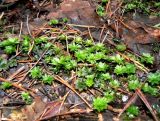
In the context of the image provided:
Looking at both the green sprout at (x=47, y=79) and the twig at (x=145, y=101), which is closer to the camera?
the twig at (x=145, y=101)

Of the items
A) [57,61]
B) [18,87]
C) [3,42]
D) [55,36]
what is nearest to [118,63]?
[57,61]

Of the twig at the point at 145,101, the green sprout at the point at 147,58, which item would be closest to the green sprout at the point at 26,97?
the twig at the point at 145,101

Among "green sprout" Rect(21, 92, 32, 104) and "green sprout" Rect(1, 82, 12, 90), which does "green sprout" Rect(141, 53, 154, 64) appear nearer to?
"green sprout" Rect(21, 92, 32, 104)

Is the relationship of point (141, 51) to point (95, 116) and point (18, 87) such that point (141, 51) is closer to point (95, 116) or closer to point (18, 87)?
point (95, 116)

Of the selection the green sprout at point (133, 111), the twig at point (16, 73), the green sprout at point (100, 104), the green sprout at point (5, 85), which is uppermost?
the twig at point (16, 73)

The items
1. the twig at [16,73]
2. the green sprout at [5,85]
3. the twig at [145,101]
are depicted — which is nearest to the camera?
the twig at [145,101]

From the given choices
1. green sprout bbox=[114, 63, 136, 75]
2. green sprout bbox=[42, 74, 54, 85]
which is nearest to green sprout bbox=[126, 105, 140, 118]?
green sprout bbox=[114, 63, 136, 75]

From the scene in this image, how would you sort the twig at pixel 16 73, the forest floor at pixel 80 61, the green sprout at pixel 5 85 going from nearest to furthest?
the forest floor at pixel 80 61 < the green sprout at pixel 5 85 < the twig at pixel 16 73

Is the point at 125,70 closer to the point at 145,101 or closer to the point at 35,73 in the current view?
the point at 145,101

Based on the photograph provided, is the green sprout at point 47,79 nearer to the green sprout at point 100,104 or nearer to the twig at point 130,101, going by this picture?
the green sprout at point 100,104
